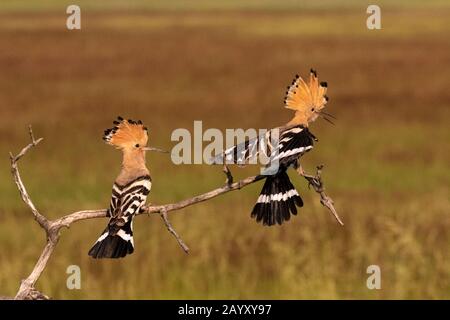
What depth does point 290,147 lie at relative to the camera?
236 cm

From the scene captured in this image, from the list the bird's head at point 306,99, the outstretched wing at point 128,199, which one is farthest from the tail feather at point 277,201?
the outstretched wing at point 128,199

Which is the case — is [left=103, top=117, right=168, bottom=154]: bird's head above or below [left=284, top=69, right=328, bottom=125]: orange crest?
below

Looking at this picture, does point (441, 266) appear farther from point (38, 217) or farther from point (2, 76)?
point (2, 76)

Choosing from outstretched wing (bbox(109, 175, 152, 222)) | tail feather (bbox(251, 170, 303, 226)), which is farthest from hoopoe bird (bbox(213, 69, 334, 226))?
outstretched wing (bbox(109, 175, 152, 222))

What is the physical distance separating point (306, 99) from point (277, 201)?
0.85ft

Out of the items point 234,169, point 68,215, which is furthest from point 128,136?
point 234,169

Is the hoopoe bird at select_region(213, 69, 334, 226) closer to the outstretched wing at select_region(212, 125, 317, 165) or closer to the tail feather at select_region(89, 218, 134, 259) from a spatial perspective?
the outstretched wing at select_region(212, 125, 317, 165)

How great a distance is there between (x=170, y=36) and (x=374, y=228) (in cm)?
4394

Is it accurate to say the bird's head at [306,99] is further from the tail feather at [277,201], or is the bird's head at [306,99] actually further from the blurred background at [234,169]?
the blurred background at [234,169]

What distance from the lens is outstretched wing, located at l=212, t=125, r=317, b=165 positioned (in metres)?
2.17

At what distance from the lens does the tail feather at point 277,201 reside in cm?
233

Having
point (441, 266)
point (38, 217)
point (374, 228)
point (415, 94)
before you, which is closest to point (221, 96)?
point (415, 94)

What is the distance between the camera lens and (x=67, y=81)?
3819 centimetres

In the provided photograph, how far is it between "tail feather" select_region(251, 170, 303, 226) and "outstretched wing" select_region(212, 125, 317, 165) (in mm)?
58
